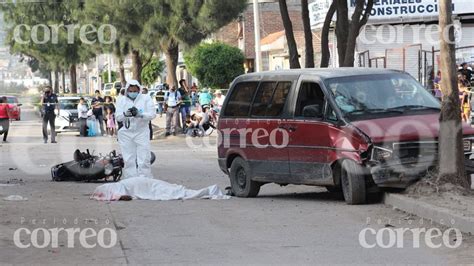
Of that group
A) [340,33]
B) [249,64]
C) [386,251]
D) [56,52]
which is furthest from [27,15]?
[386,251]

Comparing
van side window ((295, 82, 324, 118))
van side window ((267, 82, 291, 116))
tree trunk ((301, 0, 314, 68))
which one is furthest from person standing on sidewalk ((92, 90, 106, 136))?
van side window ((295, 82, 324, 118))

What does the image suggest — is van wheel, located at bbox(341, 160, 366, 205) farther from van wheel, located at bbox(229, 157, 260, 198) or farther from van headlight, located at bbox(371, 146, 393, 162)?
van wheel, located at bbox(229, 157, 260, 198)

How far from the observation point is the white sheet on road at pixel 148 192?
14.9m

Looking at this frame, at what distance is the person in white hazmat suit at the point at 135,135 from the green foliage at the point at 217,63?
145 ft

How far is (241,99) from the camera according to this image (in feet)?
50.9

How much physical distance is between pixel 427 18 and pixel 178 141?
38.4ft

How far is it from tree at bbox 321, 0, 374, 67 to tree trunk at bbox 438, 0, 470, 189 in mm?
7811

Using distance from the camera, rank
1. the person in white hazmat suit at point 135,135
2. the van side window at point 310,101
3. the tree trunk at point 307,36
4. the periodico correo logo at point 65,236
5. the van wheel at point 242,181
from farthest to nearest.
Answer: the tree trunk at point 307,36 → the person in white hazmat suit at point 135,135 → the van wheel at point 242,181 → the van side window at point 310,101 → the periodico correo logo at point 65,236

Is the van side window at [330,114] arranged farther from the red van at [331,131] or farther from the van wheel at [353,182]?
the van wheel at [353,182]

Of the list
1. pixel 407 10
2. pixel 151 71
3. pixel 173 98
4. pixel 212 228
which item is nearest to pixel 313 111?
pixel 212 228

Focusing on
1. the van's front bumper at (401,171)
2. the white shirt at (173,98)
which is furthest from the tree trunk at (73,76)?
the van's front bumper at (401,171)

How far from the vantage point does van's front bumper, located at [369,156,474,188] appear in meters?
12.7

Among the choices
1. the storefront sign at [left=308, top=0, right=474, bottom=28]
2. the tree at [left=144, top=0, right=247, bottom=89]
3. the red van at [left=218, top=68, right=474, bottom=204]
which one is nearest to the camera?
the red van at [left=218, top=68, right=474, bottom=204]

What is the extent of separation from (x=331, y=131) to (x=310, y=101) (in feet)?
2.89
